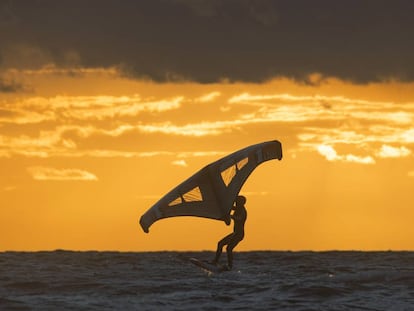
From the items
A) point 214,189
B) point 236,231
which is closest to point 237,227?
point 236,231

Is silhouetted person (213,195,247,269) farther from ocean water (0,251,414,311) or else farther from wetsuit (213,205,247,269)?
ocean water (0,251,414,311)

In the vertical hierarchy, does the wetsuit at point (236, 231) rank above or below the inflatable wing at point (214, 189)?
below

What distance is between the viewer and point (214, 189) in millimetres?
31203

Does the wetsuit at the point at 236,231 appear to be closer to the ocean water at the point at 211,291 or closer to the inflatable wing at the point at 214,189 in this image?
the inflatable wing at the point at 214,189

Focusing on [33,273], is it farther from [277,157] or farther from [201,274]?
[277,157]

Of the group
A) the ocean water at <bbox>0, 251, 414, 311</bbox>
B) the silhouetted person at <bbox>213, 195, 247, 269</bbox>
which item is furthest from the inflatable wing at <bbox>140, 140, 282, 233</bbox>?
the ocean water at <bbox>0, 251, 414, 311</bbox>

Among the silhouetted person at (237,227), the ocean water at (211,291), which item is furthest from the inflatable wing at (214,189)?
the ocean water at (211,291)

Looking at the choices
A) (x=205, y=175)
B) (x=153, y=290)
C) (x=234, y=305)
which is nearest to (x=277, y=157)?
(x=205, y=175)

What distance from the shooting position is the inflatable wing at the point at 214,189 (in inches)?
1224

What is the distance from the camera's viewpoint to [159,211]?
31047 mm

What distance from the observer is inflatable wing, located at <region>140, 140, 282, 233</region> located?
31078 mm

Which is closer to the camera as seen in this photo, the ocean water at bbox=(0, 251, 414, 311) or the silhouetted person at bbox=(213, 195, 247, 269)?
the ocean water at bbox=(0, 251, 414, 311)

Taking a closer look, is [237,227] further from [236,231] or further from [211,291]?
[211,291]

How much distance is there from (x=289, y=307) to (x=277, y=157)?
10285 millimetres
